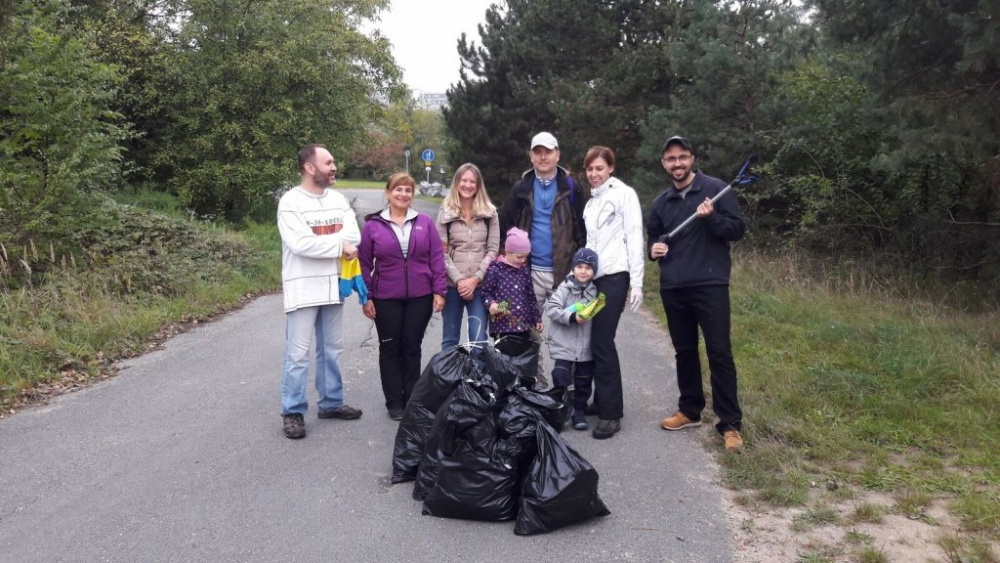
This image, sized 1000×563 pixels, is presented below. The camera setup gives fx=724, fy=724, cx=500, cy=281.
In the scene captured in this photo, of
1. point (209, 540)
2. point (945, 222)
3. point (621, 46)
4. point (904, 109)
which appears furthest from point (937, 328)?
point (621, 46)

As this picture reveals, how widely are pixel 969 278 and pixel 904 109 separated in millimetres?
3920

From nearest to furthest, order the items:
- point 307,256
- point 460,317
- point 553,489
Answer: point 553,489 → point 307,256 → point 460,317

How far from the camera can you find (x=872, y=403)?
522 centimetres

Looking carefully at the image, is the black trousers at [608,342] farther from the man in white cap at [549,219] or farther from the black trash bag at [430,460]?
the black trash bag at [430,460]

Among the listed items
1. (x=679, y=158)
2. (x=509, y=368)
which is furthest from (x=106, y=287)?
(x=679, y=158)

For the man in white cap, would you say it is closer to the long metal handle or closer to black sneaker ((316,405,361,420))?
the long metal handle

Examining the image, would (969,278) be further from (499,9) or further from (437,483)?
(499,9)

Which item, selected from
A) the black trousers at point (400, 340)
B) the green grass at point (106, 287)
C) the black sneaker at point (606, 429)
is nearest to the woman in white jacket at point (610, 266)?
the black sneaker at point (606, 429)

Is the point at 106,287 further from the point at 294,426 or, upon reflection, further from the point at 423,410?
the point at 423,410

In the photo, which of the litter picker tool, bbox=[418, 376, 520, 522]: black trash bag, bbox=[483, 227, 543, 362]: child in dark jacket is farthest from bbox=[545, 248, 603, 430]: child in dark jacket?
bbox=[418, 376, 520, 522]: black trash bag

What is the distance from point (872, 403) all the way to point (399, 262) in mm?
3545

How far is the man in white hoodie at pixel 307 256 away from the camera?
490 cm

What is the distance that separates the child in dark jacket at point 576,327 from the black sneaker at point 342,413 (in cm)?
152

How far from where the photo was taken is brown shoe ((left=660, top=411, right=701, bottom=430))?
201 inches
